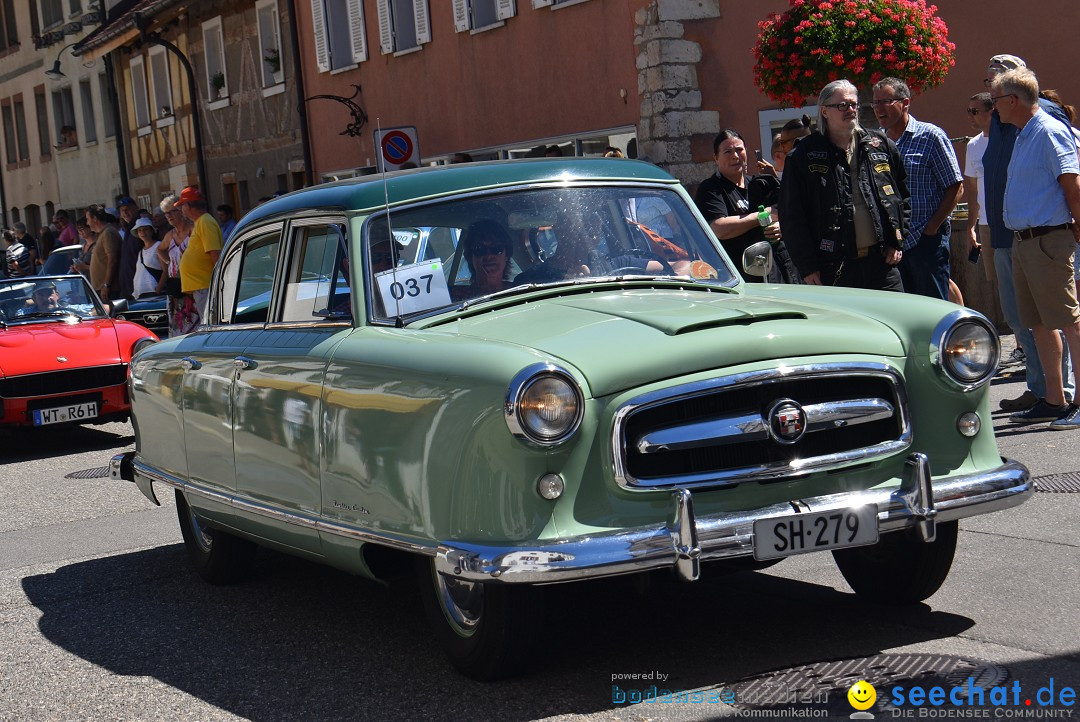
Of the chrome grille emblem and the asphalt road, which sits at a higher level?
the chrome grille emblem

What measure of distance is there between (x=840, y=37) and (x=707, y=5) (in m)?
3.69

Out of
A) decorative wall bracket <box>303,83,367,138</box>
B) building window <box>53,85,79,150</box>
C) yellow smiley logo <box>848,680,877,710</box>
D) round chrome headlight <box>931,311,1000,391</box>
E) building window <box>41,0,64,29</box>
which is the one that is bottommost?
yellow smiley logo <box>848,680,877,710</box>

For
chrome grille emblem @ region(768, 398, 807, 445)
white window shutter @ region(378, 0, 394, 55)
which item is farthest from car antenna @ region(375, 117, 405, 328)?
white window shutter @ region(378, 0, 394, 55)

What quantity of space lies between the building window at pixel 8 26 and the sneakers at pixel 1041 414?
140 ft

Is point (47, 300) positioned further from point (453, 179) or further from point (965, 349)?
point (965, 349)

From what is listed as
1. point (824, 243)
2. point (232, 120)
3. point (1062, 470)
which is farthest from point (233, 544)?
point (232, 120)

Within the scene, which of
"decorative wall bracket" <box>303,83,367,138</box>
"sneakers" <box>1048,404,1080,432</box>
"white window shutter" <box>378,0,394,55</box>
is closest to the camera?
"sneakers" <box>1048,404,1080,432</box>

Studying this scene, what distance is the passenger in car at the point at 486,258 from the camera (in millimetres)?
5500

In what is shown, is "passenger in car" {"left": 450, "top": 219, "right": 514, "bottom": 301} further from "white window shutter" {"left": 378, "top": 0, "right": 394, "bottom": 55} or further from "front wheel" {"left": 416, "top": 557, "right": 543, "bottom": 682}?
"white window shutter" {"left": 378, "top": 0, "right": 394, "bottom": 55}

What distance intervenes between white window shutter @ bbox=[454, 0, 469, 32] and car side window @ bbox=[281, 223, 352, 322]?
16.6m

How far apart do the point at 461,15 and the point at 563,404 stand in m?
18.6

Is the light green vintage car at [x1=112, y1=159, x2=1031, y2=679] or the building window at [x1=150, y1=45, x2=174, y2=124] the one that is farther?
the building window at [x1=150, y1=45, x2=174, y2=124]

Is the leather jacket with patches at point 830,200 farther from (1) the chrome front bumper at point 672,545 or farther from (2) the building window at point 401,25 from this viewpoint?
(2) the building window at point 401,25

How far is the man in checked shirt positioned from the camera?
9.03 meters
